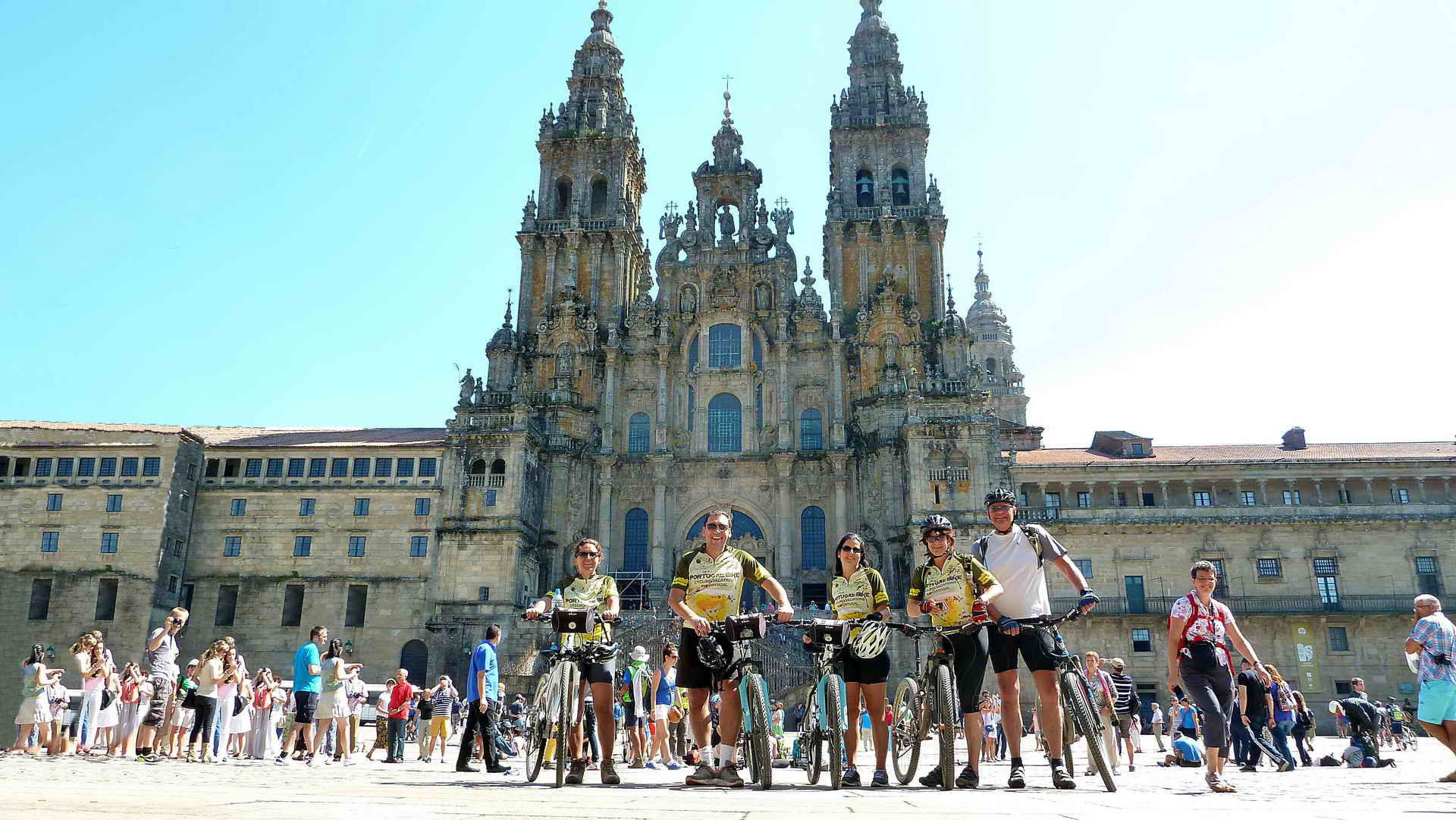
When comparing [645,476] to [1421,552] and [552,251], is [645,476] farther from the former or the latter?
[1421,552]

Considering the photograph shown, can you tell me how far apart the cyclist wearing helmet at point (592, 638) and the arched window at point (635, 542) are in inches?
1505

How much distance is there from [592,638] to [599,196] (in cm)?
4874

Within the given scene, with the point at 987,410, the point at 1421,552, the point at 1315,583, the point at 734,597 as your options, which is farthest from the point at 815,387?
the point at 734,597

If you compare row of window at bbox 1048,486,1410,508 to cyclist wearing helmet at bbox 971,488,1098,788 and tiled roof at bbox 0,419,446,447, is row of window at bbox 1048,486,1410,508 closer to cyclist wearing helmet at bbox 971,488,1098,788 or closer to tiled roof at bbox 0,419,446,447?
tiled roof at bbox 0,419,446,447

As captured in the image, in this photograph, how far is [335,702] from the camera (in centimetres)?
1577

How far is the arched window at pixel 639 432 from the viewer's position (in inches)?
1938

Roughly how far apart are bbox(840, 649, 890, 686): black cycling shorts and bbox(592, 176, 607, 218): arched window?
4818cm

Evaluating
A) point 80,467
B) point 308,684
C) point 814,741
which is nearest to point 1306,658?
point 308,684

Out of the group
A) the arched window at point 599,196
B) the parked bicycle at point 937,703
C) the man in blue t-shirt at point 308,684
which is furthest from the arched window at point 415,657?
the parked bicycle at point 937,703

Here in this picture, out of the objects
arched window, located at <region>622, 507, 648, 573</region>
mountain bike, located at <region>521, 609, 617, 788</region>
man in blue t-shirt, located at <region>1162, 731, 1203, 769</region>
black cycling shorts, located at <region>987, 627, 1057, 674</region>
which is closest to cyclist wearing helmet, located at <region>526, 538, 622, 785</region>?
mountain bike, located at <region>521, 609, 617, 788</region>

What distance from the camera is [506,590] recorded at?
42719 millimetres

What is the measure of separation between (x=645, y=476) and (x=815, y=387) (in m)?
9.16

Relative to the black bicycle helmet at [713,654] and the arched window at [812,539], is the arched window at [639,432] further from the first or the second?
the black bicycle helmet at [713,654]

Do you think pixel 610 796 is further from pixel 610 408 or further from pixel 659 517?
pixel 610 408
